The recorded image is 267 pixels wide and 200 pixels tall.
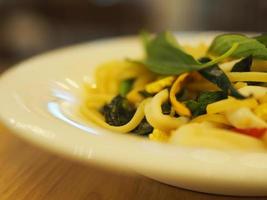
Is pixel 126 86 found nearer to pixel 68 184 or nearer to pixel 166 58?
pixel 166 58

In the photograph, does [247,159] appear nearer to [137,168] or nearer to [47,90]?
[137,168]

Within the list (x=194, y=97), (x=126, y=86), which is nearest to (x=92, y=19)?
(x=126, y=86)

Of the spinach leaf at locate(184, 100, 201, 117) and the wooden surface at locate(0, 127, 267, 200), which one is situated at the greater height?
the spinach leaf at locate(184, 100, 201, 117)

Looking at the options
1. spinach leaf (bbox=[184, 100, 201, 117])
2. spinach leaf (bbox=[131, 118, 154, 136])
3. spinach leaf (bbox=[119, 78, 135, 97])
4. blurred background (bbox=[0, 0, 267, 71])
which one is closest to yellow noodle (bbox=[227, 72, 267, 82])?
spinach leaf (bbox=[184, 100, 201, 117])

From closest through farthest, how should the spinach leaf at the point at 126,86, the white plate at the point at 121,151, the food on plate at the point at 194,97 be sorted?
the white plate at the point at 121,151, the food on plate at the point at 194,97, the spinach leaf at the point at 126,86

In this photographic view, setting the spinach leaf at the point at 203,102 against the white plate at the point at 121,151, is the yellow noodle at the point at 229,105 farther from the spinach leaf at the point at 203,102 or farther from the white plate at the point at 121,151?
the white plate at the point at 121,151

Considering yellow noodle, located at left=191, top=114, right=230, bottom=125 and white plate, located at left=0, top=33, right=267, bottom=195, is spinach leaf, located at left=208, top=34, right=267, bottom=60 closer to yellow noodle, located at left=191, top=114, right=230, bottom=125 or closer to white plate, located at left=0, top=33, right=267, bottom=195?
yellow noodle, located at left=191, top=114, right=230, bottom=125

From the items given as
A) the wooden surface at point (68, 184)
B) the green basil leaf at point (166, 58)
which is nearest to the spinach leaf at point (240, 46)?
the green basil leaf at point (166, 58)
